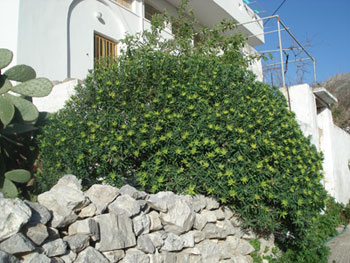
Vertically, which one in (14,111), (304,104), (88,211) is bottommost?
(88,211)

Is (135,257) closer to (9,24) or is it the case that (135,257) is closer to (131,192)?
(131,192)

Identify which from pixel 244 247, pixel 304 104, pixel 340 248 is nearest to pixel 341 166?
pixel 304 104

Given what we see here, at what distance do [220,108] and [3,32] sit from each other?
15.4ft

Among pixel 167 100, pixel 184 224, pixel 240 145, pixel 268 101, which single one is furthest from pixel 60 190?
pixel 268 101

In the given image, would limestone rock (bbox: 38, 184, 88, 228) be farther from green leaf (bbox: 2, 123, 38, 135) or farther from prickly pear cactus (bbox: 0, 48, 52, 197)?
green leaf (bbox: 2, 123, 38, 135)

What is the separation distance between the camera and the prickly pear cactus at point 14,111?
3.55 metres

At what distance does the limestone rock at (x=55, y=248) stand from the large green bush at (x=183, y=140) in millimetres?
1322

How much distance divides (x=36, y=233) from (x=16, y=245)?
219 mm

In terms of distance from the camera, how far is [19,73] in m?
4.17

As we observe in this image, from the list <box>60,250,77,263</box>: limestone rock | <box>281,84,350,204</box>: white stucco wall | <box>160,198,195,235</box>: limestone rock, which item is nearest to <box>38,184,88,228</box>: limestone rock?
<box>60,250,77,263</box>: limestone rock

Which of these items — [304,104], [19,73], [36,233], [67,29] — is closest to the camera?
[36,233]

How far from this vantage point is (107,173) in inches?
163

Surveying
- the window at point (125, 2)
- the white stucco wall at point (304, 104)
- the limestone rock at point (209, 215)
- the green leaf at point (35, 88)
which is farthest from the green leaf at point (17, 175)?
the white stucco wall at point (304, 104)

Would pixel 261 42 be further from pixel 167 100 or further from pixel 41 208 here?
pixel 41 208
